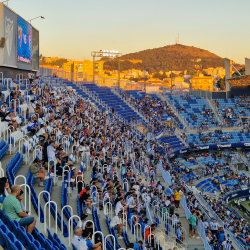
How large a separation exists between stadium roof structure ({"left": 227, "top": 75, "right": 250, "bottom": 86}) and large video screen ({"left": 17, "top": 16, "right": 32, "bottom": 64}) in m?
21.5

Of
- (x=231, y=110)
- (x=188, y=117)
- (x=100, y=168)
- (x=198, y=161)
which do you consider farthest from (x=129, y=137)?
(x=231, y=110)

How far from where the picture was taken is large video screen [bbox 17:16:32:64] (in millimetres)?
19609

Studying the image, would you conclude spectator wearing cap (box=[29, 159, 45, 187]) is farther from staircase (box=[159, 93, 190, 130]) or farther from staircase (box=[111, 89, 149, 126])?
staircase (box=[159, 93, 190, 130])

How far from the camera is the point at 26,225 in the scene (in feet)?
15.9

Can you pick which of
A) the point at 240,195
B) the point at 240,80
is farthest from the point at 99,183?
the point at 240,80

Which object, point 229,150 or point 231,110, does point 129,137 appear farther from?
point 231,110

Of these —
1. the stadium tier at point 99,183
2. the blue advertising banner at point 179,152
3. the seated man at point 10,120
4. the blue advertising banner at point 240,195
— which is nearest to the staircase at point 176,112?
the stadium tier at point 99,183

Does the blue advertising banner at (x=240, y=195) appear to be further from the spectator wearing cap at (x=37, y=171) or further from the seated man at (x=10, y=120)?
the spectator wearing cap at (x=37, y=171)

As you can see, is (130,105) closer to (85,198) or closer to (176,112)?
(176,112)

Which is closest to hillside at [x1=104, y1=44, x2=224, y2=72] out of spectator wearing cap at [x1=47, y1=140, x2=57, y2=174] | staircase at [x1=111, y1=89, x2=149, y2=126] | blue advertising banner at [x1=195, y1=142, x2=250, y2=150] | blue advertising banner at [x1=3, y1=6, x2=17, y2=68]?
staircase at [x1=111, y1=89, x2=149, y2=126]

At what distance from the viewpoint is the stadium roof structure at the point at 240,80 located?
3577 centimetres

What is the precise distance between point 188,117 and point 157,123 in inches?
196

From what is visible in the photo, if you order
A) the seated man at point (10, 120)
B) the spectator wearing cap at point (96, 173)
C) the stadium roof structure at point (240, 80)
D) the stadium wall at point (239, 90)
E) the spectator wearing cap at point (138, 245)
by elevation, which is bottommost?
the spectator wearing cap at point (138, 245)

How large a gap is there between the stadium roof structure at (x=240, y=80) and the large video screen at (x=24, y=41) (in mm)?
21454
